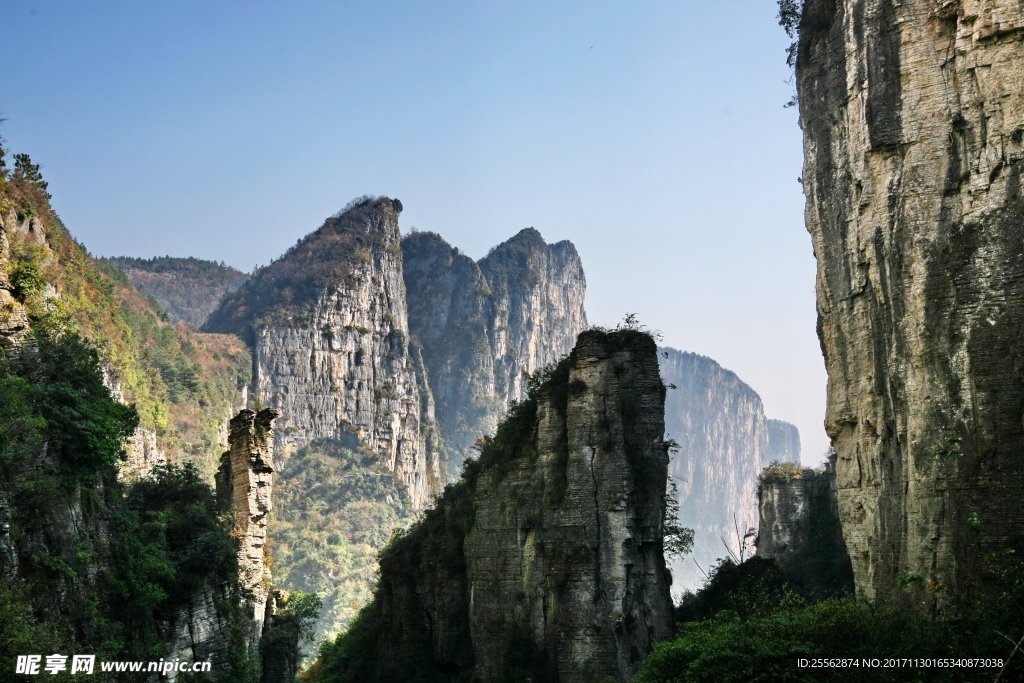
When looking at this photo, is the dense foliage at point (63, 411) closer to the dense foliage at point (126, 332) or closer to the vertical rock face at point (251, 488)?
the dense foliage at point (126, 332)

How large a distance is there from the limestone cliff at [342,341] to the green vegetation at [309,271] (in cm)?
17

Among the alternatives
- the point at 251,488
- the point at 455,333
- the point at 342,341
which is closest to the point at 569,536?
the point at 251,488

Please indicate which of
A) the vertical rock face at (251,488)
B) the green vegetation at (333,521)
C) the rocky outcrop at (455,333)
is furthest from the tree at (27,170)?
the rocky outcrop at (455,333)

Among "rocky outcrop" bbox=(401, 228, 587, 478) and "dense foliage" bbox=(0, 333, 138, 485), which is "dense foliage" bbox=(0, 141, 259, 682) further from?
"rocky outcrop" bbox=(401, 228, 587, 478)

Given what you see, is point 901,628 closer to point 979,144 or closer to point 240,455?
point 979,144

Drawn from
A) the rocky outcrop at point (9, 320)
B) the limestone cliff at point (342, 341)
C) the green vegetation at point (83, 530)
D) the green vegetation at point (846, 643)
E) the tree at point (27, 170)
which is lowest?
the green vegetation at point (846, 643)

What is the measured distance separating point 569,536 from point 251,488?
15.6 meters

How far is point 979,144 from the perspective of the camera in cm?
2325

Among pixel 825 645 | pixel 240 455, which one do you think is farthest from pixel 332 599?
pixel 825 645

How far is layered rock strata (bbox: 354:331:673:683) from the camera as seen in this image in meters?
32.0

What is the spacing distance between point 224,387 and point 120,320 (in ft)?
115

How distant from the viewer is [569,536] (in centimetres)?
3284

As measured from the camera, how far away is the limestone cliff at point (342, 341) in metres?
132

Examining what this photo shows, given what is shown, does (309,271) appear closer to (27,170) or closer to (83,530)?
(27,170)
